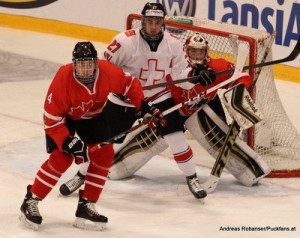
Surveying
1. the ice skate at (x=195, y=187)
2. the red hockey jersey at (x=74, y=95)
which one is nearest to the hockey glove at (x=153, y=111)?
the red hockey jersey at (x=74, y=95)

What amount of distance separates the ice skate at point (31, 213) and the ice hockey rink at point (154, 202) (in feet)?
0.11

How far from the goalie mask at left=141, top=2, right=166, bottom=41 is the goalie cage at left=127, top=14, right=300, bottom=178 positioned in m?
0.63

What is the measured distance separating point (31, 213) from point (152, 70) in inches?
46.7

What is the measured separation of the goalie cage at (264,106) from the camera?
604 cm

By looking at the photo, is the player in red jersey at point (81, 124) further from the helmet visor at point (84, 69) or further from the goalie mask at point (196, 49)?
the goalie mask at point (196, 49)

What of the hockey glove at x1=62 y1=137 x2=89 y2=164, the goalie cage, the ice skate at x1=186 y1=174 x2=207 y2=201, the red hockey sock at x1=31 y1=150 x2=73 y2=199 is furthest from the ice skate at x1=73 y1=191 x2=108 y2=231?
the goalie cage

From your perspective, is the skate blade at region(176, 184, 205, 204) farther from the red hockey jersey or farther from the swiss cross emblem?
the red hockey jersey

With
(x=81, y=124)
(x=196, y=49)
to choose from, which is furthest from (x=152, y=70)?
(x=81, y=124)

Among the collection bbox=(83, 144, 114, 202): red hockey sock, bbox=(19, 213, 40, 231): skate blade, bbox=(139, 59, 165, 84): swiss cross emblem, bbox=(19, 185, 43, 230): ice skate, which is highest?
bbox=(139, 59, 165, 84): swiss cross emblem

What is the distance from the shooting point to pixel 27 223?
16.2 ft

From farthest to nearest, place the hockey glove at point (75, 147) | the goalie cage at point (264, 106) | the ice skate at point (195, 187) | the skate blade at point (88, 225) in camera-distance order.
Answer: the goalie cage at point (264, 106)
the ice skate at point (195, 187)
the skate blade at point (88, 225)
the hockey glove at point (75, 147)

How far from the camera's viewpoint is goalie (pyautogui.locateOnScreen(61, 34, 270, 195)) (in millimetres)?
5645

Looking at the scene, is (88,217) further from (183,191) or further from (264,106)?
(264,106)

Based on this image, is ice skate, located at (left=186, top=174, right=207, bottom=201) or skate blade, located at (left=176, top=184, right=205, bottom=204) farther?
skate blade, located at (left=176, top=184, right=205, bottom=204)
